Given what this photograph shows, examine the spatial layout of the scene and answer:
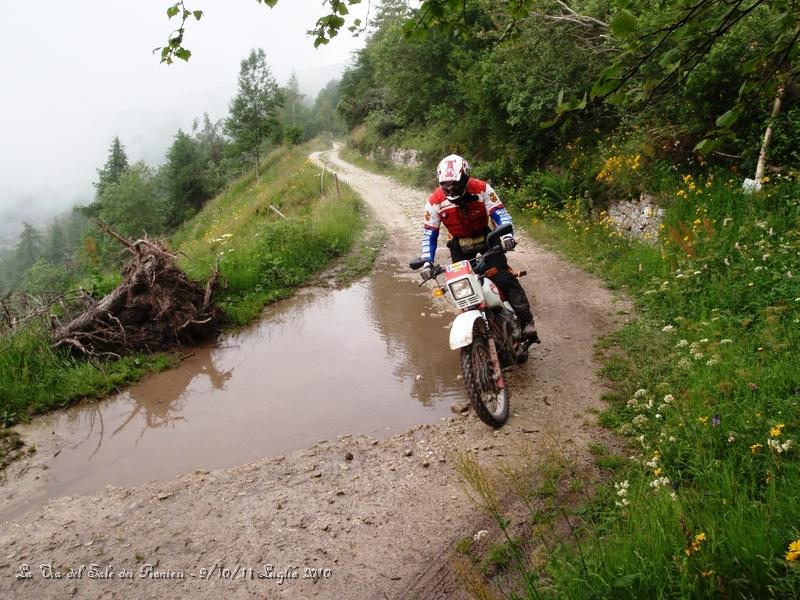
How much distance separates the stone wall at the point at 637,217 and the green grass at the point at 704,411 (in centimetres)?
37

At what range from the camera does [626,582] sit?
2.15 meters

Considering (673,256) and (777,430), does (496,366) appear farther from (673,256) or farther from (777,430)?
(673,256)

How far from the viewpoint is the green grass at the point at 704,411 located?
220 centimetres

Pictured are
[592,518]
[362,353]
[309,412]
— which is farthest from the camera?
[362,353]

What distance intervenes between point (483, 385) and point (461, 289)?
3.10 ft

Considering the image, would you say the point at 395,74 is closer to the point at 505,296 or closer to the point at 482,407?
the point at 505,296

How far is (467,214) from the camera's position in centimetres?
552

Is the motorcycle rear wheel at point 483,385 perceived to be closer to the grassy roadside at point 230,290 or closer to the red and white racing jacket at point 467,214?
the red and white racing jacket at point 467,214

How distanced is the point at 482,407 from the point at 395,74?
812 inches

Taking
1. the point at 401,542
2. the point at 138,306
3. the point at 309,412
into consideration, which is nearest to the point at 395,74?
the point at 138,306

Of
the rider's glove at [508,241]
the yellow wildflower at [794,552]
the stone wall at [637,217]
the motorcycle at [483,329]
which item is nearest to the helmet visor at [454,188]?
the motorcycle at [483,329]

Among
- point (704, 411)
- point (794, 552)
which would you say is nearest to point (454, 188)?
point (704, 411)

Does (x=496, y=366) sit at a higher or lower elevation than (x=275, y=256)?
lower

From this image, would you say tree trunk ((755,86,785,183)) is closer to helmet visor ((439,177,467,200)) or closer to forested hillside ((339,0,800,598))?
forested hillside ((339,0,800,598))
